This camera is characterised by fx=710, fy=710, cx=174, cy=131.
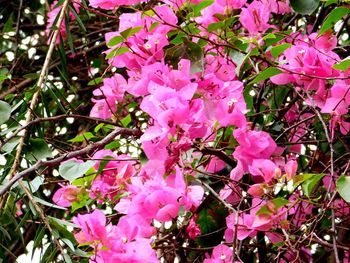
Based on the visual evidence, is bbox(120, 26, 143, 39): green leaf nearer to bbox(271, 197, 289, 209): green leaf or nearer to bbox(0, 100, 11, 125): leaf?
bbox(0, 100, 11, 125): leaf

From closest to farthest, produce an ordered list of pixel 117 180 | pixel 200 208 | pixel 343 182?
1. pixel 343 182
2. pixel 117 180
3. pixel 200 208

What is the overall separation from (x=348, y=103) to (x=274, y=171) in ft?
0.52

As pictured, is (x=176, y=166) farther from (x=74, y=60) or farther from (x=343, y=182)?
(x=74, y=60)

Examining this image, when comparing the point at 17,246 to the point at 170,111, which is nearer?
the point at 170,111

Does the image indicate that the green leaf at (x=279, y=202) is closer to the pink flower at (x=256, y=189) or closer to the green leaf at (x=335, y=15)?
the pink flower at (x=256, y=189)

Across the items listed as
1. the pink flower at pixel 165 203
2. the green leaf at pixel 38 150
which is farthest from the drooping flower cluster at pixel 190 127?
the green leaf at pixel 38 150

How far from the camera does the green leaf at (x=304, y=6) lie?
1.19m

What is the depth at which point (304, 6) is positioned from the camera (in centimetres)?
120

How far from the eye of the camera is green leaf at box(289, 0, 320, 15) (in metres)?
1.19

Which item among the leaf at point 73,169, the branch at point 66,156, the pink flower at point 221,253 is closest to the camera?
the branch at point 66,156

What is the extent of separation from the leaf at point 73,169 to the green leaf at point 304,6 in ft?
1.44

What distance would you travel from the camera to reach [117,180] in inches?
46.6

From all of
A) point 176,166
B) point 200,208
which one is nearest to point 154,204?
point 176,166

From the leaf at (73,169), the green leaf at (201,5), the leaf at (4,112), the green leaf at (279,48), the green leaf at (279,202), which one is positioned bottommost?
the green leaf at (279,202)
